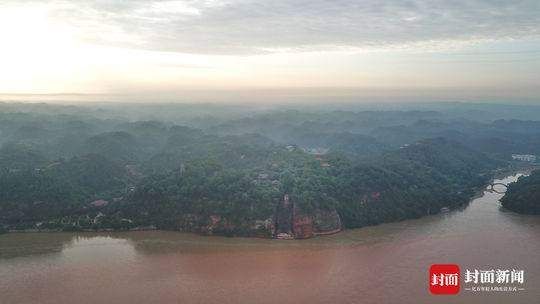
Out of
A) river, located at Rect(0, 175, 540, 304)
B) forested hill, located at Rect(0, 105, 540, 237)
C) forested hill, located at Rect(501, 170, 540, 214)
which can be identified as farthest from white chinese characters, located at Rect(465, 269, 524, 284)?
forested hill, located at Rect(501, 170, 540, 214)

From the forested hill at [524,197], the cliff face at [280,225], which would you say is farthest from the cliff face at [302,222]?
the forested hill at [524,197]

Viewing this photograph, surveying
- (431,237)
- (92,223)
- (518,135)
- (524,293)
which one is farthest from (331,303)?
(518,135)

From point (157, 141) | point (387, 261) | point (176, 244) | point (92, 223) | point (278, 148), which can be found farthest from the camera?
point (157, 141)

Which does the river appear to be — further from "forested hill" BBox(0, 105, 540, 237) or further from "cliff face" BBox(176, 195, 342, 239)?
"forested hill" BBox(0, 105, 540, 237)

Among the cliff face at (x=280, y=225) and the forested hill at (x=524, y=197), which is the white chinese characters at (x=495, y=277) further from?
the forested hill at (x=524, y=197)

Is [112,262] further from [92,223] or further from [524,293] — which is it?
[524,293]

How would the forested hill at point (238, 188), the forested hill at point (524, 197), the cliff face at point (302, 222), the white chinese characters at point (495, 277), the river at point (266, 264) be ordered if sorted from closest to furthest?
the white chinese characters at point (495, 277) → the river at point (266, 264) → the cliff face at point (302, 222) → the forested hill at point (238, 188) → the forested hill at point (524, 197)
